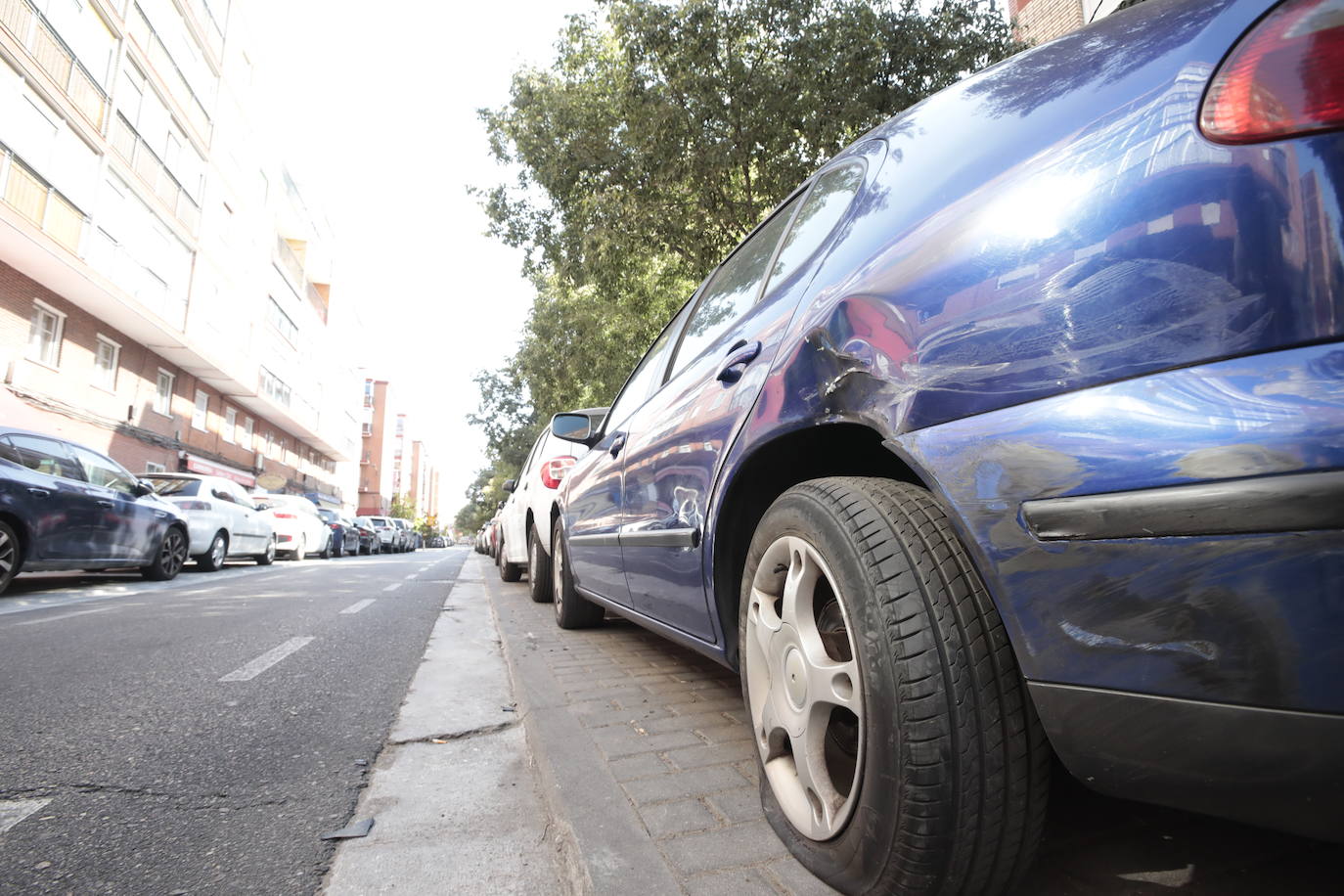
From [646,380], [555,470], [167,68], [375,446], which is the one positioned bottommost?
[555,470]

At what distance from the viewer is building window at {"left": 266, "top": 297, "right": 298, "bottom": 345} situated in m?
29.7

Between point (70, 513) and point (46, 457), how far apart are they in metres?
0.57

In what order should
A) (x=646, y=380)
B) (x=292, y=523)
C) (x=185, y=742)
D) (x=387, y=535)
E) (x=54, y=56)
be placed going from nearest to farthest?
(x=185, y=742)
(x=646, y=380)
(x=54, y=56)
(x=292, y=523)
(x=387, y=535)

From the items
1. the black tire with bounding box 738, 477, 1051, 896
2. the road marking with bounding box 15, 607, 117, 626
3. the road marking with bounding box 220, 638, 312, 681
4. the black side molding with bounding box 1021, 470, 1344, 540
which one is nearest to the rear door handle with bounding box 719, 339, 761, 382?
the black tire with bounding box 738, 477, 1051, 896

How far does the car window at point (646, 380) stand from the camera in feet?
10.8

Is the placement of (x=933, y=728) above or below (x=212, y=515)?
below

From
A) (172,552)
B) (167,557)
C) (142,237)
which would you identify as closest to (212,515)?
(172,552)

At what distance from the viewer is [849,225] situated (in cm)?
177

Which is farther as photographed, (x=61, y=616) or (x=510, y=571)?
(x=510, y=571)

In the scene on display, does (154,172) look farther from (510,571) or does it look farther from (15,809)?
(15,809)

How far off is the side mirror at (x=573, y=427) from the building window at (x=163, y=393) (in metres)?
22.4

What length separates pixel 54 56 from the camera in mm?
15289

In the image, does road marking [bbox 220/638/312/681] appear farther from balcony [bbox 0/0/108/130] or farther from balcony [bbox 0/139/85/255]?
balcony [bbox 0/0/108/130]

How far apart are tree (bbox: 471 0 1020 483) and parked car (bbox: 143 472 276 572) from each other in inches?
239
